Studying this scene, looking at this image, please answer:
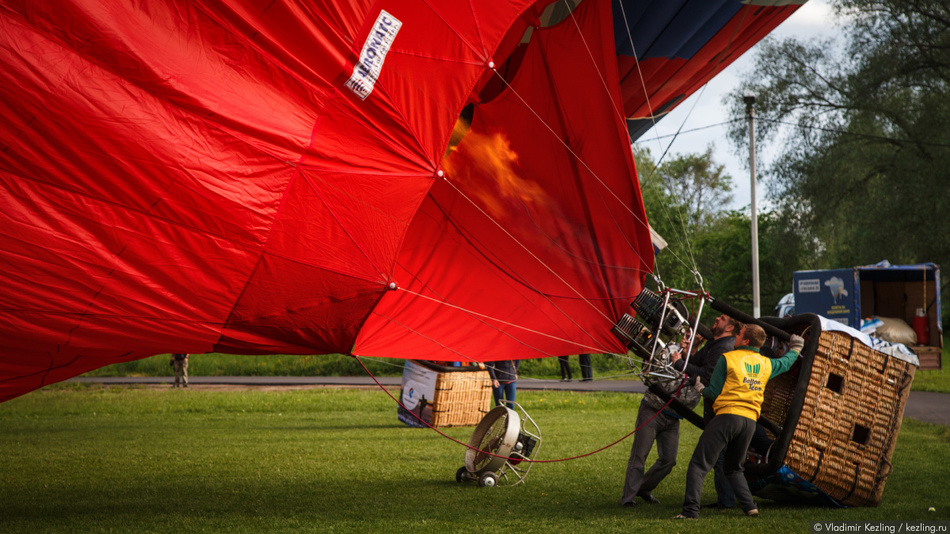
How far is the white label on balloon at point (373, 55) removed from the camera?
18.8 feet

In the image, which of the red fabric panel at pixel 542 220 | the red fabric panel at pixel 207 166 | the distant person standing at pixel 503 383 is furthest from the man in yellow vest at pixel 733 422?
the distant person standing at pixel 503 383

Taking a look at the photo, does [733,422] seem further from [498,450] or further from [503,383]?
[503,383]

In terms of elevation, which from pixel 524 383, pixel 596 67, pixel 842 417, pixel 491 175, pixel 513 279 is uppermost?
pixel 596 67

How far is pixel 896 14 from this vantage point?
22812mm

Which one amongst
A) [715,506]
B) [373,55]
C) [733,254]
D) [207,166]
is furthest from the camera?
[733,254]

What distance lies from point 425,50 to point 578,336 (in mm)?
3003

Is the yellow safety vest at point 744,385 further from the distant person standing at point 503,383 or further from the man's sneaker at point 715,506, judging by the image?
the distant person standing at point 503,383

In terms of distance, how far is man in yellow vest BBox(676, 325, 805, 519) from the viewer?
620 cm

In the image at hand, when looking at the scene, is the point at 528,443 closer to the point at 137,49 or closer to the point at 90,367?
the point at 90,367

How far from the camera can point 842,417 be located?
21.5 feet

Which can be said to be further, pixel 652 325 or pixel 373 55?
pixel 652 325

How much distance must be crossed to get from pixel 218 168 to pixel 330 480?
380 centimetres

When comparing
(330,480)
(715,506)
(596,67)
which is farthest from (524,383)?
(596,67)

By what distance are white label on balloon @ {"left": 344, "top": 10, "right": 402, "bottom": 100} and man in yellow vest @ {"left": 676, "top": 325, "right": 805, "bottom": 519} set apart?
3.39 metres
